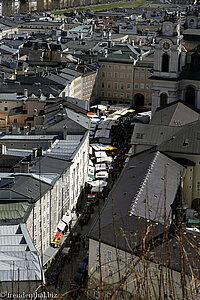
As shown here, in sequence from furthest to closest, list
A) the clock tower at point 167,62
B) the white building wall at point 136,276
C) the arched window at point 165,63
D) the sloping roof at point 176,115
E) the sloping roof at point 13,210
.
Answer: the arched window at point 165,63
the clock tower at point 167,62
the sloping roof at point 176,115
the sloping roof at point 13,210
the white building wall at point 136,276

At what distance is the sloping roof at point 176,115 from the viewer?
58375 mm

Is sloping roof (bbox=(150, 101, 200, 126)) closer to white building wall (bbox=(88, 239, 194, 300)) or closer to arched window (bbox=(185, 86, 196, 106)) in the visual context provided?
arched window (bbox=(185, 86, 196, 106))

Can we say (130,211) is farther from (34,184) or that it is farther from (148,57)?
(148,57)

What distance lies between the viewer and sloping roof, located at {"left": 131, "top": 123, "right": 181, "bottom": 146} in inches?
2071

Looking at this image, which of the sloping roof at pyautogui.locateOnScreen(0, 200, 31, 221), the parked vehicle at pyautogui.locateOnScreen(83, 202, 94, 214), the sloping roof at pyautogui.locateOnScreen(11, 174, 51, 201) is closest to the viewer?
the sloping roof at pyautogui.locateOnScreen(0, 200, 31, 221)

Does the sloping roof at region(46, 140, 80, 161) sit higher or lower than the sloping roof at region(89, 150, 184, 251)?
lower

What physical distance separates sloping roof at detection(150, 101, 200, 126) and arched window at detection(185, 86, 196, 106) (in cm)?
706

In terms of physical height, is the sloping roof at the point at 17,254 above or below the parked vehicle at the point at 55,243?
above

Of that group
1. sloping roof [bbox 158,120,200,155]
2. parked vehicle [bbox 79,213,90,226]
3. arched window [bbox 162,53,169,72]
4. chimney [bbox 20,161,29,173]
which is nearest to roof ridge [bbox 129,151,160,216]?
sloping roof [bbox 158,120,200,155]

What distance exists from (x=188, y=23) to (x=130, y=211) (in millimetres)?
47686

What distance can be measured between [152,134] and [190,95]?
18980mm

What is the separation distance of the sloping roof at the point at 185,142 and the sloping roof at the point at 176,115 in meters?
6.40

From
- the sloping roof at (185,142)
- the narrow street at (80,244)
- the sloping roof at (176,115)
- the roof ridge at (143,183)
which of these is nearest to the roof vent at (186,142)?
the sloping roof at (185,142)

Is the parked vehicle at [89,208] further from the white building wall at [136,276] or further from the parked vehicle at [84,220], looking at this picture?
the white building wall at [136,276]
